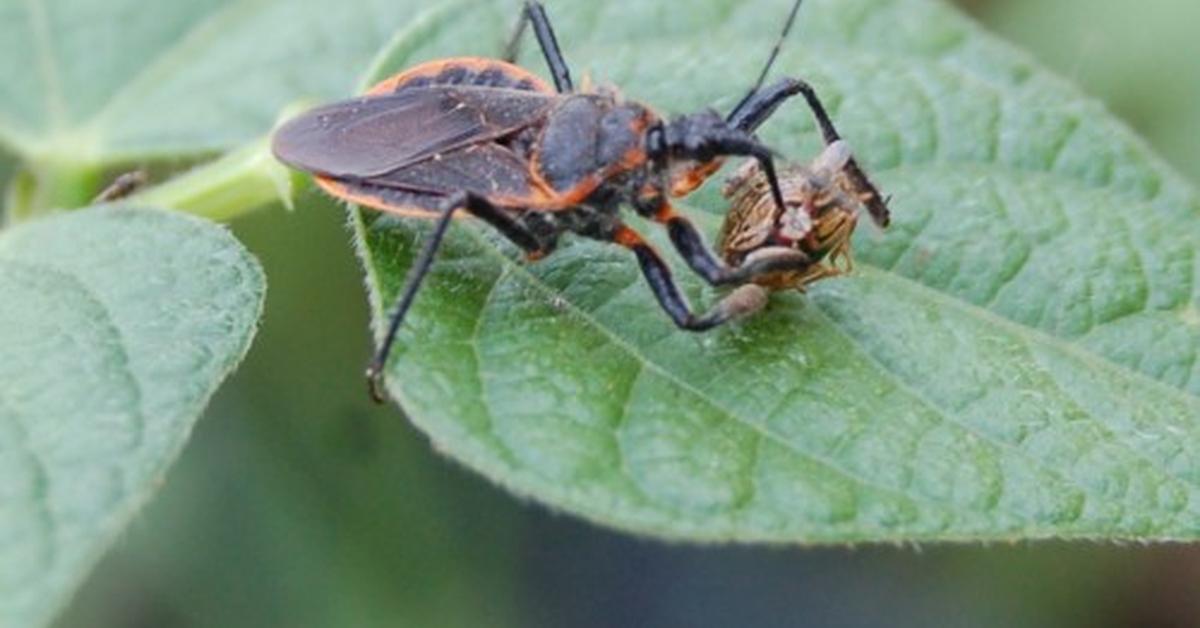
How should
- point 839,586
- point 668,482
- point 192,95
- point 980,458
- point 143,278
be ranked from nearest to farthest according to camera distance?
point 668,482
point 980,458
point 143,278
point 192,95
point 839,586

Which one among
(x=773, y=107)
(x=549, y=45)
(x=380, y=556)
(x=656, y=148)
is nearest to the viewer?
(x=656, y=148)

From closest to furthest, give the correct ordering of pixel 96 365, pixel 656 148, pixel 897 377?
pixel 96 365, pixel 897 377, pixel 656 148

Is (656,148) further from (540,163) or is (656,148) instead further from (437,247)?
(437,247)

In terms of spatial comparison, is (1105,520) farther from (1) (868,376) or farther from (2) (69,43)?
(2) (69,43)

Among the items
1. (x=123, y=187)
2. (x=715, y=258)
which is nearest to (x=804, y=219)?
(x=715, y=258)

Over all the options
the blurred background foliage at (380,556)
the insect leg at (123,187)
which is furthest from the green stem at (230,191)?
the blurred background foliage at (380,556)

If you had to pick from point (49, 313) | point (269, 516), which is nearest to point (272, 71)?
point (269, 516)

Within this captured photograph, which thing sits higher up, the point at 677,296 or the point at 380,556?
the point at 677,296

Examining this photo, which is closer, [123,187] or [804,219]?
[804,219]
